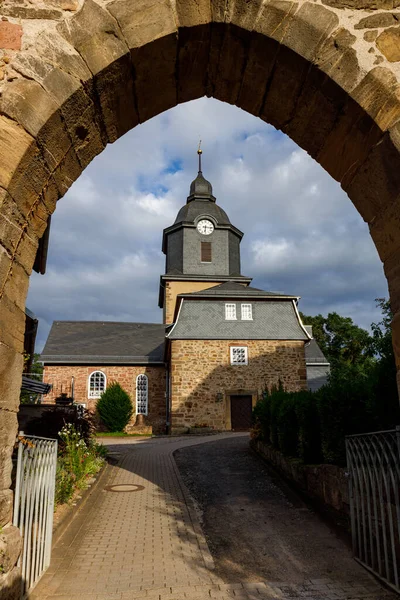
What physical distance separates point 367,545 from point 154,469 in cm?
713

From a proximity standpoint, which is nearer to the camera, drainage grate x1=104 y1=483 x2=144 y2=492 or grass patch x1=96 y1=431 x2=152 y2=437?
drainage grate x1=104 y1=483 x2=144 y2=492

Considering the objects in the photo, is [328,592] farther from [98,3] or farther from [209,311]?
[209,311]

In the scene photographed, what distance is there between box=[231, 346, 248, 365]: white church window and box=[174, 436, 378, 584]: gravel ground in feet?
43.7

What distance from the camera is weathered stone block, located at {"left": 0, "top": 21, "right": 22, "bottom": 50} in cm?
303

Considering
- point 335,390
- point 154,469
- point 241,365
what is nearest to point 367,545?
point 335,390

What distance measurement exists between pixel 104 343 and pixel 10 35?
1053 inches

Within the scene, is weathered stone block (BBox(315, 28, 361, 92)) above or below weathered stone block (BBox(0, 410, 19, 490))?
above

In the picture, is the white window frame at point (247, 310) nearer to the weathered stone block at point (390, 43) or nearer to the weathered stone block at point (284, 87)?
the weathered stone block at point (284, 87)

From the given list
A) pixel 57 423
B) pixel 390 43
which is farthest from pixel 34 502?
pixel 57 423

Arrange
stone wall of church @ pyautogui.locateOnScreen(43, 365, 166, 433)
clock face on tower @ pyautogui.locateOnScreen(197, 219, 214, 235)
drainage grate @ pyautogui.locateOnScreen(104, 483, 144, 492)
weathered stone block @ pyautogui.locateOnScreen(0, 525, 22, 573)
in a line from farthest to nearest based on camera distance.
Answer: clock face on tower @ pyautogui.locateOnScreen(197, 219, 214, 235), stone wall of church @ pyautogui.locateOnScreen(43, 365, 166, 433), drainage grate @ pyautogui.locateOnScreen(104, 483, 144, 492), weathered stone block @ pyautogui.locateOnScreen(0, 525, 22, 573)

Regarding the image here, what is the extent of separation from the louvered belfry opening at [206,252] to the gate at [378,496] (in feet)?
89.5

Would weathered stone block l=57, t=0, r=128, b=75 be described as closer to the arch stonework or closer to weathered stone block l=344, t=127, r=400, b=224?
the arch stonework

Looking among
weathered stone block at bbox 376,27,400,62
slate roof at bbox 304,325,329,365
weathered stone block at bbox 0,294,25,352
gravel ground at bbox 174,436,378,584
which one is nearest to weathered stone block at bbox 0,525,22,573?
weathered stone block at bbox 0,294,25,352

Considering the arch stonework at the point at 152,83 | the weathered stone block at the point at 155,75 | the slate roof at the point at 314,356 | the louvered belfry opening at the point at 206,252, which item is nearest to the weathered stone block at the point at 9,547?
the arch stonework at the point at 152,83
